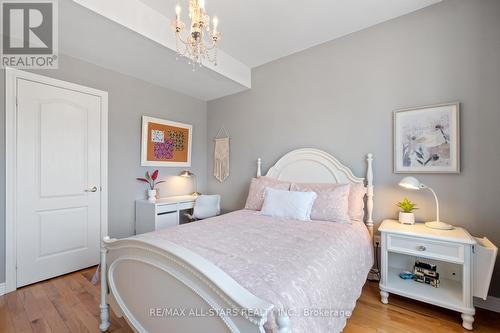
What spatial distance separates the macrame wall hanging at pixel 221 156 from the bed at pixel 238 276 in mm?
1782

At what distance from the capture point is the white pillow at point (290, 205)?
7.75 feet

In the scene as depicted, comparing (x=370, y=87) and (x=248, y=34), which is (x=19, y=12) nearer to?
(x=248, y=34)

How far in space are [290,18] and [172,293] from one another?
2.70 m

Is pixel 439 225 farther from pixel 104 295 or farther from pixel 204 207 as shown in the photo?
pixel 104 295

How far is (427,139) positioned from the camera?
2.24 metres

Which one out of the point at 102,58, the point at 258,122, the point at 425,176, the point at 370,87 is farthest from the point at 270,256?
the point at 102,58

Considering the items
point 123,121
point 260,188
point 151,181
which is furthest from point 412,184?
point 123,121

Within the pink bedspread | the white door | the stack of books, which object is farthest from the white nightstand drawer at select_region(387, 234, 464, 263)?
the white door

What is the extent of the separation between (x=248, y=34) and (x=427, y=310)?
3.27 meters

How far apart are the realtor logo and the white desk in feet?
6.24

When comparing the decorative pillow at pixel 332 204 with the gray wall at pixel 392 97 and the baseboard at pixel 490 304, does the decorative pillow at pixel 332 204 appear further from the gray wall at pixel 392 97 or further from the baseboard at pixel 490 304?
the baseboard at pixel 490 304

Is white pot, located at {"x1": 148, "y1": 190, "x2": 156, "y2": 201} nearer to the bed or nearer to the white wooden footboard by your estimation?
the bed

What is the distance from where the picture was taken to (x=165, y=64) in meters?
2.81

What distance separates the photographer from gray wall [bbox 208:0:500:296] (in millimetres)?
2002
